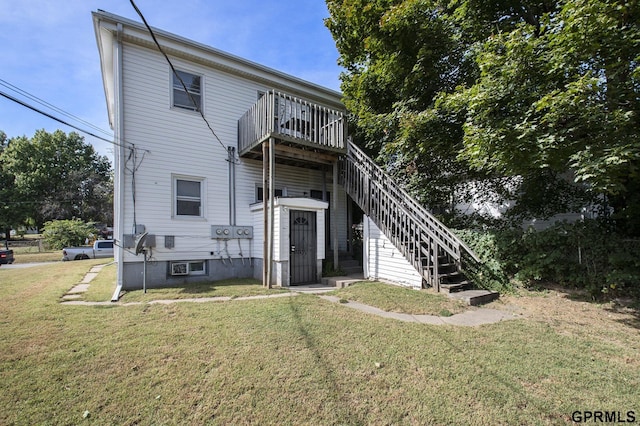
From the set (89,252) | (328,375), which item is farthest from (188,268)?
(89,252)

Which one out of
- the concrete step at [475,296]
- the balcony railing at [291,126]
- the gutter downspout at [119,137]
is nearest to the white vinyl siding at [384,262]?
the concrete step at [475,296]

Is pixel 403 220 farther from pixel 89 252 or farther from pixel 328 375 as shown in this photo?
pixel 89 252

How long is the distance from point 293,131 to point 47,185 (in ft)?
133

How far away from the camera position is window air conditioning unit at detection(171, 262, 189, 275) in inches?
320

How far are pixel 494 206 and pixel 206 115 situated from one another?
9549 mm

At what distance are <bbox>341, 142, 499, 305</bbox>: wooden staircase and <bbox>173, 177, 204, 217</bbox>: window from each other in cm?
477

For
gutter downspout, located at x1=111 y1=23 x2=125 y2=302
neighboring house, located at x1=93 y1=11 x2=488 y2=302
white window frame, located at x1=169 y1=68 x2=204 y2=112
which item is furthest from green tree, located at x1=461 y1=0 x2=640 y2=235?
gutter downspout, located at x1=111 y1=23 x2=125 y2=302

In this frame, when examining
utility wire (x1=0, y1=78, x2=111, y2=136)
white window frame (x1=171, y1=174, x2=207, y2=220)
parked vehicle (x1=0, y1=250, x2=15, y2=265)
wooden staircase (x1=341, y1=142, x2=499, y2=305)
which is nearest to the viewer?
utility wire (x1=0, y1=78, x2=111, y2=136)

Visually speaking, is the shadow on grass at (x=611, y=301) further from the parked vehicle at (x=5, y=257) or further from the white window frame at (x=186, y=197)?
the parked vehicle at (x=5, y=257)

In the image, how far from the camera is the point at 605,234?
18.9ft

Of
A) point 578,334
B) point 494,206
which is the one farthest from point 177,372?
point 494,206

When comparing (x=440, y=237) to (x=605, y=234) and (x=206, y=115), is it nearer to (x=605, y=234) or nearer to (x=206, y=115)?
(x=605, y=234)

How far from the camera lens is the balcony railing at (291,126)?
7.86 meters

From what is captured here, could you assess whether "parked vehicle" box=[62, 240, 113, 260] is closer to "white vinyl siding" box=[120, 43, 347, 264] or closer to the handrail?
"white vinyl siding" box=[120, 43, 347, 264]
